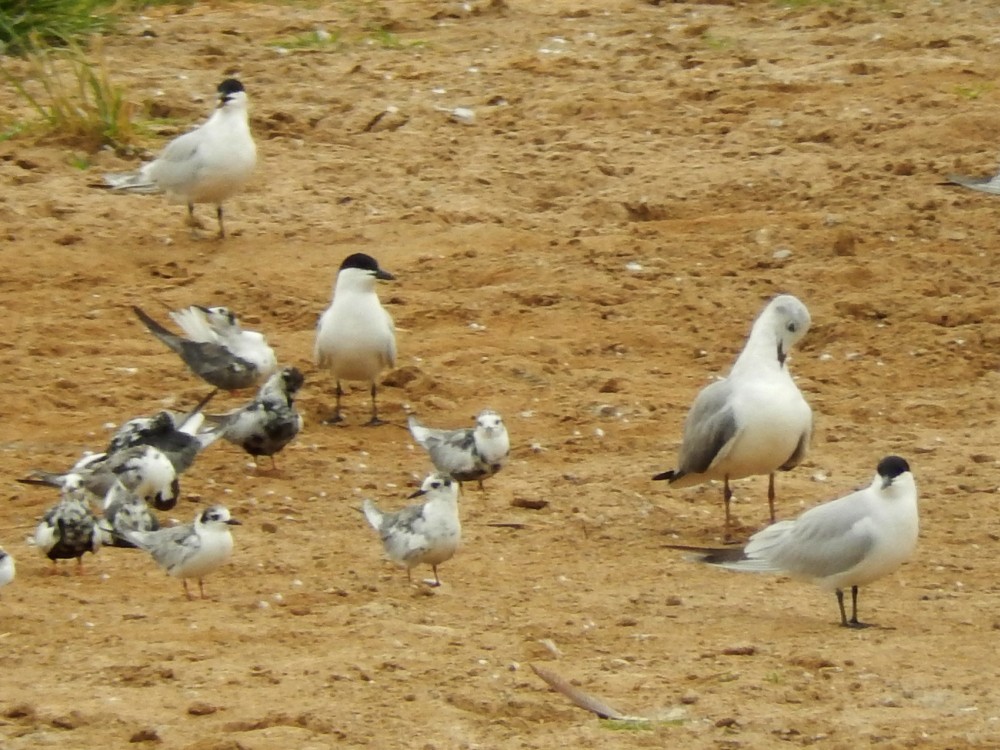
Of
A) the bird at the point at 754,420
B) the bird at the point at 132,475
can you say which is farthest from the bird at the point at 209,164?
the bird at the point at 754,420

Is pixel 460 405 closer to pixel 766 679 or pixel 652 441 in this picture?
pixel 652 441

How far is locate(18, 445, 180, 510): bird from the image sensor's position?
8.95 meters

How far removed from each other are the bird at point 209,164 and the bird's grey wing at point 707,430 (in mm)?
4177

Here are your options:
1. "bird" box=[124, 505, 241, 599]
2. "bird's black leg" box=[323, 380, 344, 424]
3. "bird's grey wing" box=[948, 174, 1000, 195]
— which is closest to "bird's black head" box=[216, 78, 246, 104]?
"bird's black leg" box=[323, 380, 344, 424]

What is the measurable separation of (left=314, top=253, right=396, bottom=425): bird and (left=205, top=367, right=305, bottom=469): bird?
1.79 feet

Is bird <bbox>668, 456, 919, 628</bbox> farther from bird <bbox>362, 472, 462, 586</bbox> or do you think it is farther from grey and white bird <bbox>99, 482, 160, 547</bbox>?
grey and white bird <bbox>99, 482, 160, 547</bbox>

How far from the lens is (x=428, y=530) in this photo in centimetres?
809

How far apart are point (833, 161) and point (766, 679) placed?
22.7 feet

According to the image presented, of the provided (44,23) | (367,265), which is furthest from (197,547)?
(44,23)

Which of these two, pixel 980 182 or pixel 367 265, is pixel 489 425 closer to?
pixel 367 265

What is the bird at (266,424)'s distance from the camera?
945 cm

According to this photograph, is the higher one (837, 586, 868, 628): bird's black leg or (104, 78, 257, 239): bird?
(104, 78, 257, 239): bird

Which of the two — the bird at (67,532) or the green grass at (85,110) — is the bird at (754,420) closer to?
the bird at (67,532)

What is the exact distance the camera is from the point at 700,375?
35.6 feet
